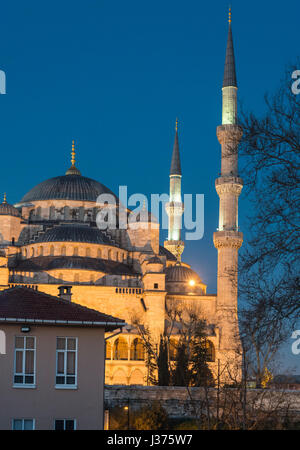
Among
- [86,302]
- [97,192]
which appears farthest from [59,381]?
[97,192]

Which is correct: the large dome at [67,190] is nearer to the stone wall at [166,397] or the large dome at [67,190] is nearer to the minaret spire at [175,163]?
the minaret spire at [175,163]

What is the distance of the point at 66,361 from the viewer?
19.8m

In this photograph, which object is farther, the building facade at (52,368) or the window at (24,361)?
the window at (24,361)

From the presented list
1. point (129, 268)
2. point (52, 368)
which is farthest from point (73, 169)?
point (52, 368)

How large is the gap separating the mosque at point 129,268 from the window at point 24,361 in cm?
2522

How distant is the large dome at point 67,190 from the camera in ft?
206

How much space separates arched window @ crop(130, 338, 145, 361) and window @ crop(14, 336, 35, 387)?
28604 mm

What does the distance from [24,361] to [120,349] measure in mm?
28966

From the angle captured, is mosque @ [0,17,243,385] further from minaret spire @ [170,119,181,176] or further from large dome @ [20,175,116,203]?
minaret spire @ [170,119,181,176]

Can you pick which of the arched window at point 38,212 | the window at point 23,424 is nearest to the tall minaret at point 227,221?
the arched window at point 38,212

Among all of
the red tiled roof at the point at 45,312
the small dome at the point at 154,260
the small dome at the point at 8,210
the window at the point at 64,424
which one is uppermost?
the small dome at the point at 8,210

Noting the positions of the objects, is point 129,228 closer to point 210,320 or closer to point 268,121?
point 210,320

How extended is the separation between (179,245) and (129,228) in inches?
302

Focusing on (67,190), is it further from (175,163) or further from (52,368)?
(52,368)
